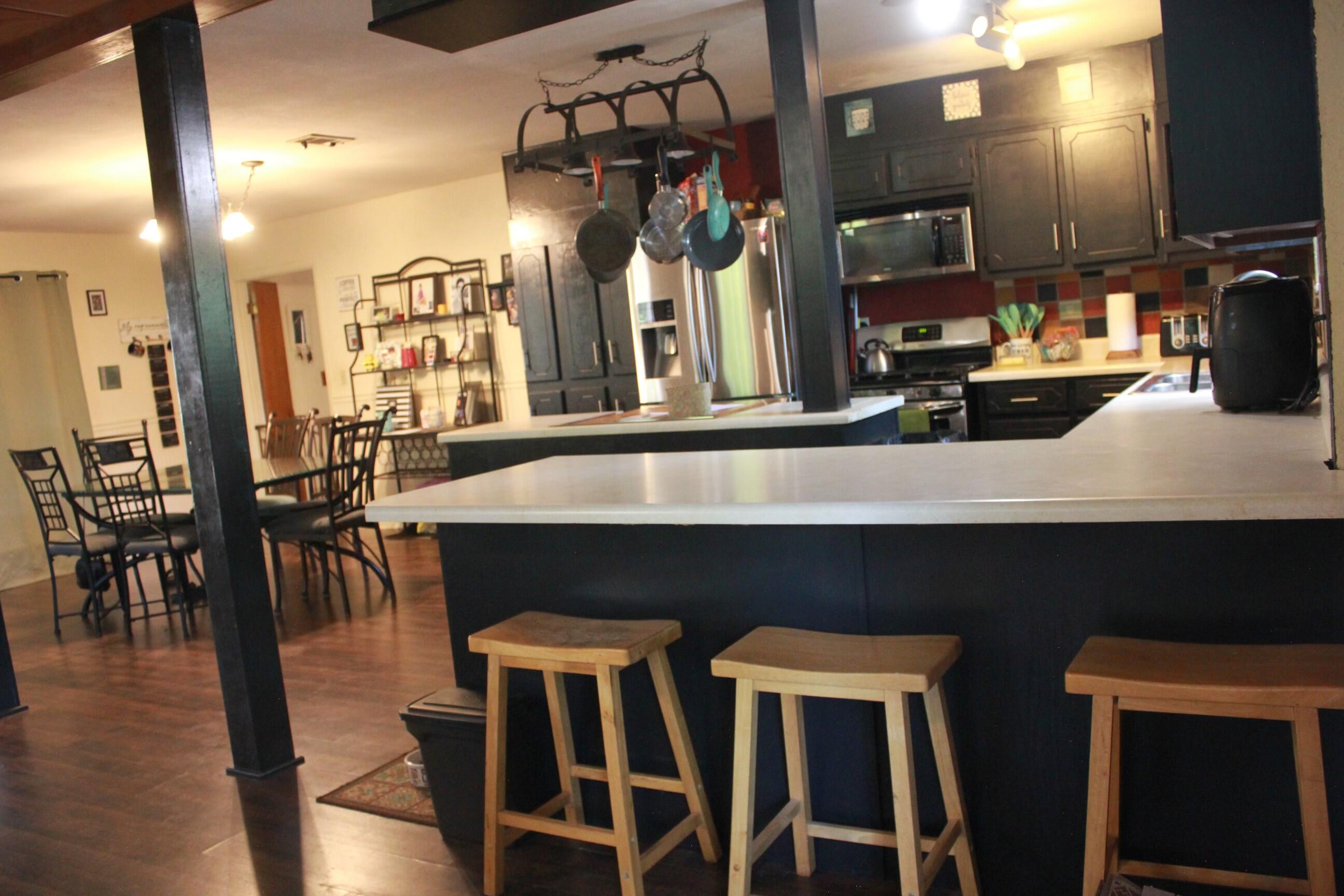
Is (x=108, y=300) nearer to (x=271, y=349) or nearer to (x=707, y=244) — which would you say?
(x=271, y=349)

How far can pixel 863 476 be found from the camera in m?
2.05

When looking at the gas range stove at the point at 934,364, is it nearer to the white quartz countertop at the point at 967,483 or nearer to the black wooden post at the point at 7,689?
the white quartz countertop at the point at 967,483

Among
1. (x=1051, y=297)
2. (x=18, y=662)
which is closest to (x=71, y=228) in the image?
(x=18, y=662)

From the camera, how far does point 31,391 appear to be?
7039mm

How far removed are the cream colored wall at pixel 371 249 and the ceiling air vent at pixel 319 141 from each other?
1572 mm

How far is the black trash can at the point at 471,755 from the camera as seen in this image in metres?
2.38

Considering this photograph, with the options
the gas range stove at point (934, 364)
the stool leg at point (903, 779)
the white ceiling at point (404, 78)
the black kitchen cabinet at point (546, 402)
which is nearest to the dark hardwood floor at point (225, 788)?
the stool leg at point (903, 779)

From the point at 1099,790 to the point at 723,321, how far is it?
4.19m

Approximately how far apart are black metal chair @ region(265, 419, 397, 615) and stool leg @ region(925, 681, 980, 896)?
3.75 m

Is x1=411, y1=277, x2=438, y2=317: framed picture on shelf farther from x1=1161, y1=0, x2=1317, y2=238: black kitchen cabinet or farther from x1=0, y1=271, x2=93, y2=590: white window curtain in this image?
x1=1161, y1=0, x2=1317, y2=238: black kitchen cabinet

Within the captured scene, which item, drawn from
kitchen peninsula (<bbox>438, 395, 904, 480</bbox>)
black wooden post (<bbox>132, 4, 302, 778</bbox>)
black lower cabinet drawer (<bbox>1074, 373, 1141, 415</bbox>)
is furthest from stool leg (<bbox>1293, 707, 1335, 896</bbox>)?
black lower cabinet drawer (<bbox>1074, 373, 1141, 415</bbox>)

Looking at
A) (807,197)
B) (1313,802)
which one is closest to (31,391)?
(807,197)

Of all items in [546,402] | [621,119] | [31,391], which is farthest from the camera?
[31,391]

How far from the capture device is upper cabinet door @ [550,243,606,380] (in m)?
6.24
